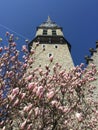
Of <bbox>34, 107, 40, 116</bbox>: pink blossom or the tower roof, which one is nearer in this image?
<bbox>34, 107, 40, 116</bbox>: pink blossom

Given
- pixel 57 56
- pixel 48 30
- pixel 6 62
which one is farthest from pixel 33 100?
pixel 48 30

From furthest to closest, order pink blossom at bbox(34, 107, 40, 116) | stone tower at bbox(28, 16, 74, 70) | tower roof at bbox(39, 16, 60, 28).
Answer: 1. tower roof at bbox(39, 16, 60, 28)
2. stone tower at bbox(28, 16, 74, 70)
3. pink blossom at bbox(34, 107, 40, 116)

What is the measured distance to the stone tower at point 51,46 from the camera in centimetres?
2867

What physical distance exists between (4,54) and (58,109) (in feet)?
14.2

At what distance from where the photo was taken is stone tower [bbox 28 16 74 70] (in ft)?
94.1

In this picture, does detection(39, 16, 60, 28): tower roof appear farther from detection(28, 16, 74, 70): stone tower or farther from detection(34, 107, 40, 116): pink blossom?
detection(34, 107, 40, 116): pink blossom

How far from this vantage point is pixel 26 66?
890cm

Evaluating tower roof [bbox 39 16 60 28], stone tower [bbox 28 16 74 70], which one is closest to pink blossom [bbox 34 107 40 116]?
stone tower [bbox 28 16 74 70]

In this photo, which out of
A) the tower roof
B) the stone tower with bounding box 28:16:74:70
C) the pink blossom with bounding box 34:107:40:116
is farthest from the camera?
the tower roof

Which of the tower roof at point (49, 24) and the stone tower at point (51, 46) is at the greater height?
the tower roof at point (49, 24)

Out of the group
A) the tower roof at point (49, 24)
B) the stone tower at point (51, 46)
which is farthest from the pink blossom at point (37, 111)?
the tower roof at point (49, 24)

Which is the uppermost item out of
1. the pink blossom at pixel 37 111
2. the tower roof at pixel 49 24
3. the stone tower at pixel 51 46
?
the tower roof at pixel 49 24

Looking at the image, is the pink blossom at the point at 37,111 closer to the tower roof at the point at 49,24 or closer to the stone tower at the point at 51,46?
the stone tower at the point at 51,46

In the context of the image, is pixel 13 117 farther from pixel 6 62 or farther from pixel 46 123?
pixel 6 62
